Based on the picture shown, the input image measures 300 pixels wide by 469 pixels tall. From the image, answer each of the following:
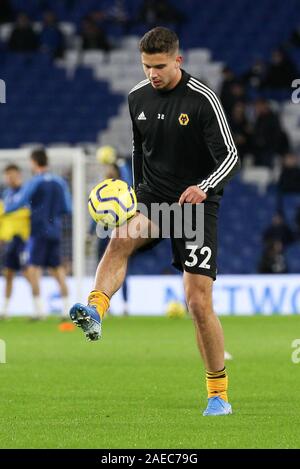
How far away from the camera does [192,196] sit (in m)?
A: 6.76

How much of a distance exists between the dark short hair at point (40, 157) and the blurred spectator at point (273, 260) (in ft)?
16.5

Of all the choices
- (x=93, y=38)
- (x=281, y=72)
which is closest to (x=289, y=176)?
(x=281, y=72)

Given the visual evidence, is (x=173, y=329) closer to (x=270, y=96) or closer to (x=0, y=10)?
(x=270, y=96)

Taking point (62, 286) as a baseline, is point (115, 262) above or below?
below

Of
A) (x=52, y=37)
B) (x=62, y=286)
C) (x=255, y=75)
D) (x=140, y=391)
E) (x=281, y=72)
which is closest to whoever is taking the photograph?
(x=140, y=391)

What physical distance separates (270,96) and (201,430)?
57.9 feet

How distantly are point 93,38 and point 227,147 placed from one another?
1851cm

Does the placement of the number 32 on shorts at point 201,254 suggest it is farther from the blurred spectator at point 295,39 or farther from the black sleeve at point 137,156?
the blurred spectator at point 295,39

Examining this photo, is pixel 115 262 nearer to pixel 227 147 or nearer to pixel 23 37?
pixel 227 147

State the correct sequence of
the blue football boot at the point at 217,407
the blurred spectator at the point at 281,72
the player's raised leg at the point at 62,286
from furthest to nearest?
the blurred spectator at the point at 281,72 < the player's raised leg at the point at 62,286 < the blue football boot at the point at 217,407

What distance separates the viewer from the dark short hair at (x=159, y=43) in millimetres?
6848

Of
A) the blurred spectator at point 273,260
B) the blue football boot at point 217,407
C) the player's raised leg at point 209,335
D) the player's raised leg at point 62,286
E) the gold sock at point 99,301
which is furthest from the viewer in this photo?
the blurred spectator at point 273,260

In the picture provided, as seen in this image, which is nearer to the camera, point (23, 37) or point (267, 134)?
point (267, 134)

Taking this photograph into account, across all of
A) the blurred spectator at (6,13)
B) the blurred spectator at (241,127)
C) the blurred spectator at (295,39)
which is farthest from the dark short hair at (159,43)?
the blurred spectator at (6,13)
